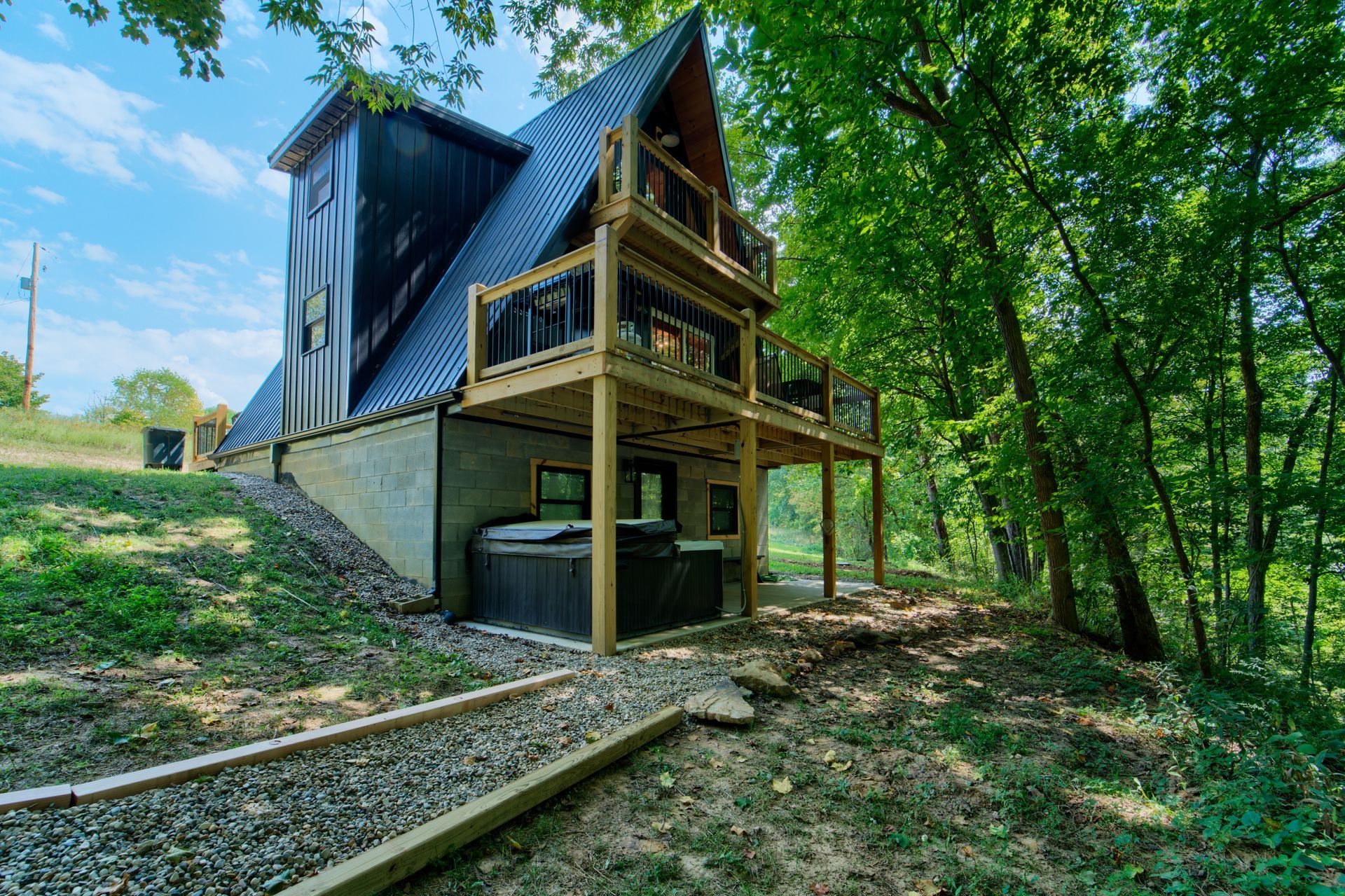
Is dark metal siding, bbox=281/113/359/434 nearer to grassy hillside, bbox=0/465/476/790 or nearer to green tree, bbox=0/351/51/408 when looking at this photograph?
grassy hillside, bbox=0/465/476/790

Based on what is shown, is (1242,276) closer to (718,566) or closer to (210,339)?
(718,566)

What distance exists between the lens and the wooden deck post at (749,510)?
293 inches

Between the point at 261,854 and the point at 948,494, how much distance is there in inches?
586

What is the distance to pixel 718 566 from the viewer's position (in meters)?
7.76

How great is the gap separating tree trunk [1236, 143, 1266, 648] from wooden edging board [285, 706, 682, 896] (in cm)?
649

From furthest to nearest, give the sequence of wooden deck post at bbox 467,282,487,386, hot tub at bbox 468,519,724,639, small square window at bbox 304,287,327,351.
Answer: small square window at bbox 304,287,327,351
wooden deck post at bbox 467,282,487,386
hot tub at bbox 468,519,724,639

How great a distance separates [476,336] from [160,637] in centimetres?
407

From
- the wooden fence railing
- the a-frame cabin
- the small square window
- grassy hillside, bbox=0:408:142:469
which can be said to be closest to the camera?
the a-frame cabin

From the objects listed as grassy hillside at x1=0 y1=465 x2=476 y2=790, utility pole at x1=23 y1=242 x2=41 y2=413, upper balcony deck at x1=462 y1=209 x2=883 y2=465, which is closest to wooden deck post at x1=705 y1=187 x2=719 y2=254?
upper balcony deck at x1=462 y1=209 x2=883 y2=465

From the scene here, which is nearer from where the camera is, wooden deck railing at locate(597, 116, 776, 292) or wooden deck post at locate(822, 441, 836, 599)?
wooden deck railing at locate(597, 116, 776, 292)

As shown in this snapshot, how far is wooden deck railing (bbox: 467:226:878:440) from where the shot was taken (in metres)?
5.73

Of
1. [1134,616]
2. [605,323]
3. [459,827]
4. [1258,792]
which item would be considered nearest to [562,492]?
[605,323]

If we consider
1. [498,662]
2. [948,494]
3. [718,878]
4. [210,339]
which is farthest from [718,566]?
[210,339]

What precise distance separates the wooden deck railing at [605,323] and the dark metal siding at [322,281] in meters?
3.65
